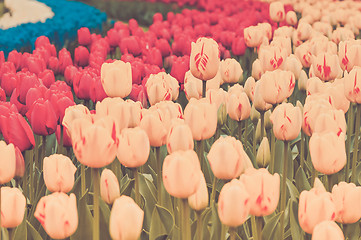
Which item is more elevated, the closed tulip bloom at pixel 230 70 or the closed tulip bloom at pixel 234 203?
the closed tulip bloom at pixel 234 203

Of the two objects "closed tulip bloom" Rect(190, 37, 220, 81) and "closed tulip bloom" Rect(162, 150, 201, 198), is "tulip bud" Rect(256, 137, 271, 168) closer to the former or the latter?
"closed tulip bloom" Rect(190, 37, 220, 81)

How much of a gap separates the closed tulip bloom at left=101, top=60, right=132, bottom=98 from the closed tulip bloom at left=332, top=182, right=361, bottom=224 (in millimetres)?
1466

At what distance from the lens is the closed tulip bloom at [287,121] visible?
265cm

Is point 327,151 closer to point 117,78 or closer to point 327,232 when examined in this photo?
point 327,232

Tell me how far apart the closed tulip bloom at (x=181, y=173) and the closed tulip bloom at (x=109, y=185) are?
405 mm

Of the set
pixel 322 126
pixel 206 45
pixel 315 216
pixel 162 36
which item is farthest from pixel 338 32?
pixel 315 216

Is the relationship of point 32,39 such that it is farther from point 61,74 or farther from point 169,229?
point 169,229

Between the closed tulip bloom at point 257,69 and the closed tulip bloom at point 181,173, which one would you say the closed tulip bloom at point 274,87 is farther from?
the closed tulip bloom at point 181,173

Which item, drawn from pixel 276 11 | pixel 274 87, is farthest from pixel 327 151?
pixel 276 11

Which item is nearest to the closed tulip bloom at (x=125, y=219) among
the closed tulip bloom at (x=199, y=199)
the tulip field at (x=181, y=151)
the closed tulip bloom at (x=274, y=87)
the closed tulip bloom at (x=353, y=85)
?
the tulip field at (x=181, y=151)

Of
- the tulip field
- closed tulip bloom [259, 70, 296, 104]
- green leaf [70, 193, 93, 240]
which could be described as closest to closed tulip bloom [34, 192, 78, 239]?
the tulip field

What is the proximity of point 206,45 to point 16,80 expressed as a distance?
1.60 metres

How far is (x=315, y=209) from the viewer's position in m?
1.80

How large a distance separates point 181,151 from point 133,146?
0.33 m
